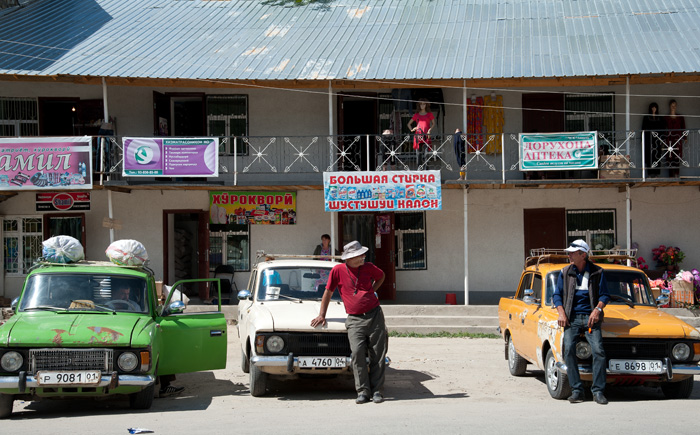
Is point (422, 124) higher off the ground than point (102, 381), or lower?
higher

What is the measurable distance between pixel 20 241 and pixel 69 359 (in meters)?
12.7

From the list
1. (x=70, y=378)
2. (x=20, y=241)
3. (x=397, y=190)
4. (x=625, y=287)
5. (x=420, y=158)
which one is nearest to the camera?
(x=70, y=378)

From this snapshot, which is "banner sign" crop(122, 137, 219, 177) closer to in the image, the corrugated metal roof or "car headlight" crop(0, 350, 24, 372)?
the corrugated metal roof

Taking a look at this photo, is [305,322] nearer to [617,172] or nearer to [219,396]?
[219,396]

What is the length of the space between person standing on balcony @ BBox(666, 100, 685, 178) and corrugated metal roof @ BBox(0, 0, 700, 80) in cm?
157

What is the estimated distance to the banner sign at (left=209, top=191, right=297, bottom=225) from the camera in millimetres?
19297

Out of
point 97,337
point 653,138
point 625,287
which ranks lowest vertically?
point 97,337

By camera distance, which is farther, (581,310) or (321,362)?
(321,362)

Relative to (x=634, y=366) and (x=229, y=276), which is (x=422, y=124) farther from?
(x=634, y=366)

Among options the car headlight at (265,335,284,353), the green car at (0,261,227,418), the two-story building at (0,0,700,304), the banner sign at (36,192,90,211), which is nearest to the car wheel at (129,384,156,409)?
the green car at (0,261,227,418)

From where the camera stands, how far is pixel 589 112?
756 inches

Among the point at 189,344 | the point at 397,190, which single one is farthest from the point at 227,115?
the point at 189,344

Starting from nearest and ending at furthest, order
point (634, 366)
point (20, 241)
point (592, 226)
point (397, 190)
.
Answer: point (634, 366) → point (397, 190) → point (592, 226) → point (20, 241)

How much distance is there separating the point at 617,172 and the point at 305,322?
1092 centimetres
